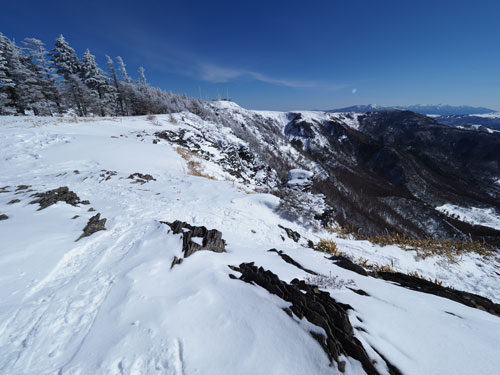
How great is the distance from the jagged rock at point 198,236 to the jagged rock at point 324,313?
1.73 meters

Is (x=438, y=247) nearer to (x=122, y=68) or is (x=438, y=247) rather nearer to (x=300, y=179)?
(x=300, y=179)

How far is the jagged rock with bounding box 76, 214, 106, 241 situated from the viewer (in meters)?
5.59

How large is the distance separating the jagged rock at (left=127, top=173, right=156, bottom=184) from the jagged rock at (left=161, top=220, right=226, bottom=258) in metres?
6.84

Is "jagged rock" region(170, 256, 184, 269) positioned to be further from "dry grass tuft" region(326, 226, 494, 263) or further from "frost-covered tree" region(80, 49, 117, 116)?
"frost-covered tree" region(80, 49, 117, 116)

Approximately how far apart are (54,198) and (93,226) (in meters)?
3.77

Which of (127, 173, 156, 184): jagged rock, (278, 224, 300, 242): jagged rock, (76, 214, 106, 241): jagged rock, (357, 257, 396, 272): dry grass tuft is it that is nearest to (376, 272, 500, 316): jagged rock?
(357, 257, 396, 272): dry grass tuft

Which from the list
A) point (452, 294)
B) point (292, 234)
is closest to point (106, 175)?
point (292, 234)

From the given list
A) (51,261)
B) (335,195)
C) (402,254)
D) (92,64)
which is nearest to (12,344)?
(51,261)

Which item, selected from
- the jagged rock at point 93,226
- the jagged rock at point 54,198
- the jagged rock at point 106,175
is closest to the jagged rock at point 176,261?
the jagged rock at point 93,226

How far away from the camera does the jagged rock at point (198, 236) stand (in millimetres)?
5105

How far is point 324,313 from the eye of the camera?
113 inches

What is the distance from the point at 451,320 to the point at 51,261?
8.08 m

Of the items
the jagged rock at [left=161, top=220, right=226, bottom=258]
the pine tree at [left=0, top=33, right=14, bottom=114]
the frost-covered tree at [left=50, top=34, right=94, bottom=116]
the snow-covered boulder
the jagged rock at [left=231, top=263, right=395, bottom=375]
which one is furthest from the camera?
the frost-covered tree at [left=50, top=34, right=94, bottom=116]

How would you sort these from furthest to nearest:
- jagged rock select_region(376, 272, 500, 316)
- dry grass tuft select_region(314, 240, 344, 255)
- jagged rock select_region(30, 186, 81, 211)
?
dry grass tuft select_region(314, 240, 344, 255)
jagged rock select_region(30, 186, 81, 211)
jagged rock select_region(376, 272, 500, 316)
